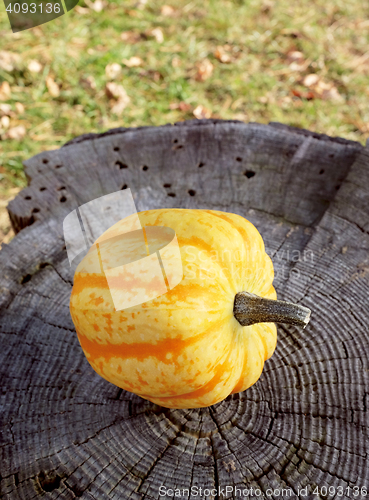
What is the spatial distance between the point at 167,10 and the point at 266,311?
211 inches

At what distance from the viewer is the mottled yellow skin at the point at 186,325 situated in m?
1.60

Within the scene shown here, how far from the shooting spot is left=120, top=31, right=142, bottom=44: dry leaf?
540 cm

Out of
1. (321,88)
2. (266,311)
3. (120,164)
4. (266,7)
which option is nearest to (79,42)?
(266,7)

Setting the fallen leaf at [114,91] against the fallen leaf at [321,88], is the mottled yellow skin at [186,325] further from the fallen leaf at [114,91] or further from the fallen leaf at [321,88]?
the fallen leaf at [321,88]

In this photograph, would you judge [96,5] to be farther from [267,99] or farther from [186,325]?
[186,325]

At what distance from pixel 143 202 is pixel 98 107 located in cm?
250

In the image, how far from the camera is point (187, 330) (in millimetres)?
1585

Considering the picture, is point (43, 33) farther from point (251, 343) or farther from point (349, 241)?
point (251, 343)

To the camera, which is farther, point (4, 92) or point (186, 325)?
point (4, 92)

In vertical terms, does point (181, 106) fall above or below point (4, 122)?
below

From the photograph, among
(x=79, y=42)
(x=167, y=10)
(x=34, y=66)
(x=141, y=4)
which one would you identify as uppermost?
(x=141, y=4)

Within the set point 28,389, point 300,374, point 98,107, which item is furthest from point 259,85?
point 28,389

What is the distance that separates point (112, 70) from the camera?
16.3 ft

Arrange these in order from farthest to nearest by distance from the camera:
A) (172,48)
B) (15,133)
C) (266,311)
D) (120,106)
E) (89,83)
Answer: (172,48) < (89,83) < (120,106) < (15,133) < (266,311)
